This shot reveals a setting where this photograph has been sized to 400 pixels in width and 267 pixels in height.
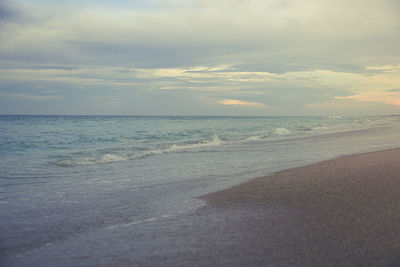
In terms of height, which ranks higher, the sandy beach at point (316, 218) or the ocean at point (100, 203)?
the sandy beach at point (316, 218)

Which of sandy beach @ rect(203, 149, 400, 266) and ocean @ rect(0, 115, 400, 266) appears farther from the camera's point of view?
ocean @ rect(0, 115, 400, 266)

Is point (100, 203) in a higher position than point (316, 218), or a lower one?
lower

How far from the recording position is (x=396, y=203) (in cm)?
537

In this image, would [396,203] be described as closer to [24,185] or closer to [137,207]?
[137,207]

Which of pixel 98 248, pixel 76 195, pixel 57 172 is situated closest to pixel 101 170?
pixel 57 172

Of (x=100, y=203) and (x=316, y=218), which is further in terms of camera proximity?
(x=100, y=203)

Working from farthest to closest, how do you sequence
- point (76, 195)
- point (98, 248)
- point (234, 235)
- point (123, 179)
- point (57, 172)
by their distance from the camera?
point (57, 172) → point (123, 179) → point (76, 195) → point (234, 235) → point (98, 248)

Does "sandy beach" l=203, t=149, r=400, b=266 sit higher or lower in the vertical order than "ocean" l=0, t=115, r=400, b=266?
higher

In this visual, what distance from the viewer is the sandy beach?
362 centimetres

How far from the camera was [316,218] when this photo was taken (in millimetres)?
4871

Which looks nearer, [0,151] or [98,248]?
[98,248]

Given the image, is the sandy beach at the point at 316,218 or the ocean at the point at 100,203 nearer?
the sandy beach at the point at 316,218

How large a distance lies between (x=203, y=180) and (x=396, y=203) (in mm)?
4412

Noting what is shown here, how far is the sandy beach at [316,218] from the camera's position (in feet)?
11.9
